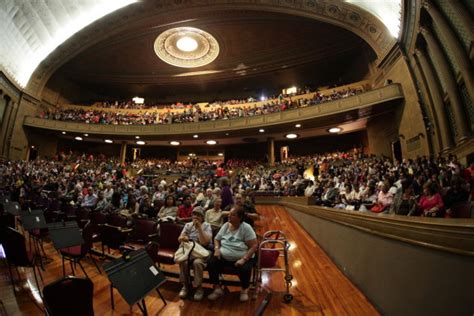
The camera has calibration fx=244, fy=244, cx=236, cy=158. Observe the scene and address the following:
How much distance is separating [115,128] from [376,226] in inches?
759

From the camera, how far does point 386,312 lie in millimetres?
1941

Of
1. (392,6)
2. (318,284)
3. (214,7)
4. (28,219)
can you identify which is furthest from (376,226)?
(214,7)

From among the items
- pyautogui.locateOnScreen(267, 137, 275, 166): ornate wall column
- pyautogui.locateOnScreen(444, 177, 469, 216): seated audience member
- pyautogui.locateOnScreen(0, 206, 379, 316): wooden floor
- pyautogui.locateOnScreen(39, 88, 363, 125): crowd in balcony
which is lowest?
pyautogui.locateOnScreen(0, 206, 379, 316): wooden floor

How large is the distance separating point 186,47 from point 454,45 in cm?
1627

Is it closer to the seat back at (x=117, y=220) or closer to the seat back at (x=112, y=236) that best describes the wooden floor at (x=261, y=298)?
the seat back at (x=112, y=236)

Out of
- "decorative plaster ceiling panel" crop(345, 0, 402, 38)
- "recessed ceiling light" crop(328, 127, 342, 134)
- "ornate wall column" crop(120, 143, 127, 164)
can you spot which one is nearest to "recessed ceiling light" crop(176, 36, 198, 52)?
"ornate wall column" crop(120, 143, 127, 164)

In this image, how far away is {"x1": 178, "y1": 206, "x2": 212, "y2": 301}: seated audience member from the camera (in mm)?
2695

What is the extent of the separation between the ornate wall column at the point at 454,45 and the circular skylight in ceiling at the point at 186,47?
13034 mm

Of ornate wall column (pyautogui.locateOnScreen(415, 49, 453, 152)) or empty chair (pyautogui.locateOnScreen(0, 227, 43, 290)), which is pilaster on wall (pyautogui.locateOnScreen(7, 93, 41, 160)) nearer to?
empty chair (pyautogui.locateOnScreen(0, 227, 43, 290))

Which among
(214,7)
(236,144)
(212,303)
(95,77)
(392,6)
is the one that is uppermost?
(214,7)

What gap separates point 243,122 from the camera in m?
16.1

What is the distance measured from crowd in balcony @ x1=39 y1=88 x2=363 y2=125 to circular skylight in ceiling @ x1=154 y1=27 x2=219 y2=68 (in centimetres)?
363

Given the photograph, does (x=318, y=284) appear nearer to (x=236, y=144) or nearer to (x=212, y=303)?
(x=212, y=303)

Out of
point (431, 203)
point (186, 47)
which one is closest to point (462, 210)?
point (431, 203)
